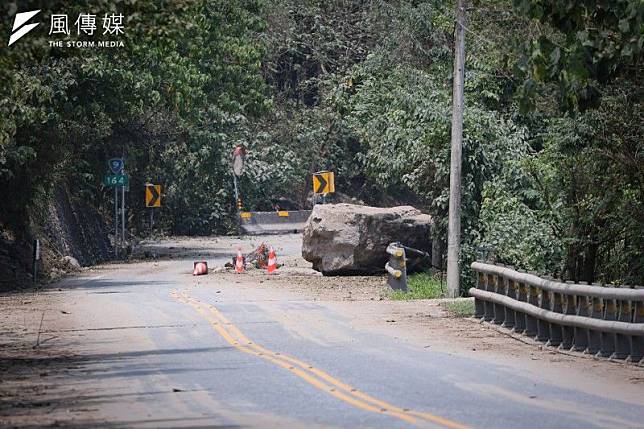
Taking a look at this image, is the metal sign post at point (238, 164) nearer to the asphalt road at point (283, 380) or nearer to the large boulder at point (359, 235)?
the large boulder at point (359, 235)

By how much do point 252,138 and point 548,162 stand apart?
129ft

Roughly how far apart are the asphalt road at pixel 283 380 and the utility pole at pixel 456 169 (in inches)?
177

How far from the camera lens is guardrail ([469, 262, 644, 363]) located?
1703 cm

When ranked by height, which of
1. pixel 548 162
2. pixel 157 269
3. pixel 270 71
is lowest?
pixel 157 269

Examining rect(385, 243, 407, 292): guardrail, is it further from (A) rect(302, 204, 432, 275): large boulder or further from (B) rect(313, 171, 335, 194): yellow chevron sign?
(B) rect(313, 171, 335, 194): yellow chevron sign

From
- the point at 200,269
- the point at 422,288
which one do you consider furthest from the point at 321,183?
the point at 422,288

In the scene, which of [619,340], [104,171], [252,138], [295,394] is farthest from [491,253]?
[252,138]

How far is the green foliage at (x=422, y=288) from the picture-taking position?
29.0 m

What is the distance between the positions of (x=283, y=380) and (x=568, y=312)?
5289 mm

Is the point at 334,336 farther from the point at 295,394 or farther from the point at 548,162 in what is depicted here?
the point at 548,162

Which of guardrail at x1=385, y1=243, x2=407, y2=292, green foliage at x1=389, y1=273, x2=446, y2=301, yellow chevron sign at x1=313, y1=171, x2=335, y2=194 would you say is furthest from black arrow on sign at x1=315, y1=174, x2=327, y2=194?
guardrail at x1=385, y1=243, x2=407, y2=292

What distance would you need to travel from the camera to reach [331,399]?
13344mm

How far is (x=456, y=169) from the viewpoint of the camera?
28.9 m

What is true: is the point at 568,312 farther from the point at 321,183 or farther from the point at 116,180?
the point at 321,183
